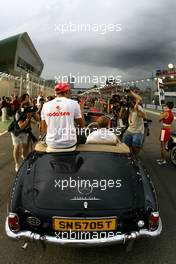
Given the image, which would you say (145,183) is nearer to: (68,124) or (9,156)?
(68,124)

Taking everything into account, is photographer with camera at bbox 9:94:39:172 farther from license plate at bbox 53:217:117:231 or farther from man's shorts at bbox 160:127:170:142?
license plate at bbox 53:217:117:231

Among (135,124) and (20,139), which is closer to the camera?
(20,139)

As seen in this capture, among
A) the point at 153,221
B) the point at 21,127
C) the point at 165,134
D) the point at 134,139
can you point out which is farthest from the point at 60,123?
the point at 165,134

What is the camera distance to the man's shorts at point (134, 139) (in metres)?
6.40

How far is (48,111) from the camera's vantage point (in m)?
3.77

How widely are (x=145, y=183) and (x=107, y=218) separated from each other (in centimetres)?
75

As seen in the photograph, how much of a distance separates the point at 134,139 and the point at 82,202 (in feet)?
12.1

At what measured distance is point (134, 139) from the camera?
6.44 m

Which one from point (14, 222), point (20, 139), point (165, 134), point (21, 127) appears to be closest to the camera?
point (14, 222)

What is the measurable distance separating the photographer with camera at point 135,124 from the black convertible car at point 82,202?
2.89m

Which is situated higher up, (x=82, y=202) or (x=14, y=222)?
(x=82, y=202)

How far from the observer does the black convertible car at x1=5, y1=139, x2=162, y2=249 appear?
9.23 feet

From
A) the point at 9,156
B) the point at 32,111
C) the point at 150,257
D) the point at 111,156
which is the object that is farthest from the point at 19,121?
the point at 150,257

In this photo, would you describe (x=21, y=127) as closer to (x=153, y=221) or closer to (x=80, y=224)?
(x=80, y=224)
